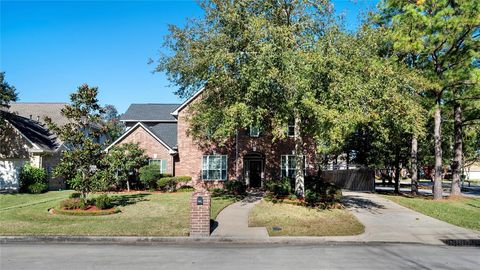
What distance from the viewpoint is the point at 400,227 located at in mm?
14477

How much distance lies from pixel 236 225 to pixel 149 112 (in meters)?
24.6

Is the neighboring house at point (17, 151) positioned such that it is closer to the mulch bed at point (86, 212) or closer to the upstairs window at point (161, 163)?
the upstairs window at point (161, 163)

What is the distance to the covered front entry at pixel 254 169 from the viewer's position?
2878 centimetres

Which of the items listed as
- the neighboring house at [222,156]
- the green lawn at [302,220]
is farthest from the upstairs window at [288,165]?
the green lawn at [302,220]

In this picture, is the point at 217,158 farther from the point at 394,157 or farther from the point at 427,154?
the point at 427,154

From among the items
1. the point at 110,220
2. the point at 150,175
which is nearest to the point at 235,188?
the point at 150,175

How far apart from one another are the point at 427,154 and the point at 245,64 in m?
24.2

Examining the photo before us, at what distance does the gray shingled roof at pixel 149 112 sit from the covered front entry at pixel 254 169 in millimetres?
10143

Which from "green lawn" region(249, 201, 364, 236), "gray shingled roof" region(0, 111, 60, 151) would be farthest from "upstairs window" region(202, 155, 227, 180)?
"gray shingled roof" region(0, 111, 60, 151)

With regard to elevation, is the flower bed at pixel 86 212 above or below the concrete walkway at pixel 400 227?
above

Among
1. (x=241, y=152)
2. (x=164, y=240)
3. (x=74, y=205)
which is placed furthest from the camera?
(x=241, y=152)

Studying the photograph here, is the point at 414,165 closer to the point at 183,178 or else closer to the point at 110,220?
the point at 183,178

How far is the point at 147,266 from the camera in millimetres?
8727

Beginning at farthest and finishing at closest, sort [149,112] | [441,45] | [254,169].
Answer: [149,112] < [254,169] < [441,45]
